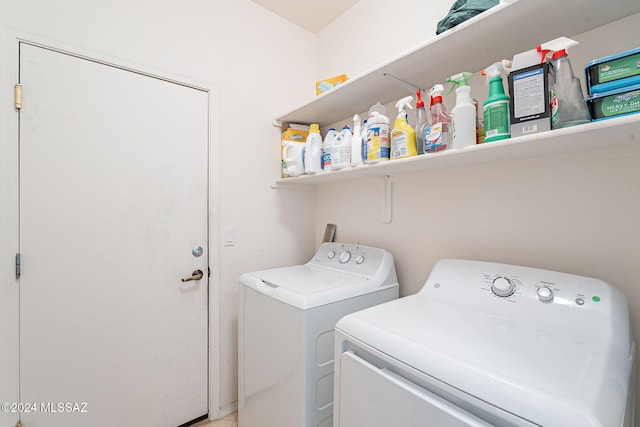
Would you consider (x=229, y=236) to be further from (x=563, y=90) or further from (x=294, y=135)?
(x=563, y=90)

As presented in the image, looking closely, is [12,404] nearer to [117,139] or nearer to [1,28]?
[117,139]

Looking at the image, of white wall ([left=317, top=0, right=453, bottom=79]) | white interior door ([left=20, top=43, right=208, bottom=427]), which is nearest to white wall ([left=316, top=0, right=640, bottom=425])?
white wall ([left=317, top=0, right=453, bottom=79])

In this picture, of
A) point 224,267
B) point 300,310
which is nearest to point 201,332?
point 224,267

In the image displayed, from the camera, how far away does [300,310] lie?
46.0 inches

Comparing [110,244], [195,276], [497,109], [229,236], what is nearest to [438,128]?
[497,109]

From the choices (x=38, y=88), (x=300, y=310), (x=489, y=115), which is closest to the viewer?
(x=489, y=115)

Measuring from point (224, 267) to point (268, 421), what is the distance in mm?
883

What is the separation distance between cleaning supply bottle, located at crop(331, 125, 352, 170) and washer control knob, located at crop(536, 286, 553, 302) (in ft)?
3.25

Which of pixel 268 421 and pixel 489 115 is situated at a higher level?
pixel 489 115

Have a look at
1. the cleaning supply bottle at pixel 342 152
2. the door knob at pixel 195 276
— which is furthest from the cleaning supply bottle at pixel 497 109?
the door knob at pixel 195 276

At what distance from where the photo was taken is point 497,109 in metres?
0.95

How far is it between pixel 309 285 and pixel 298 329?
0.24 meters

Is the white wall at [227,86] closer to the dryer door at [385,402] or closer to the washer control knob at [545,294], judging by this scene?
the dryer door at [385,402]

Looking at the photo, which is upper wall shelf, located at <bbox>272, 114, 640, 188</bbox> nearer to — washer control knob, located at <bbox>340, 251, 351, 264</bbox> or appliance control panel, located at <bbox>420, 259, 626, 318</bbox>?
appliance control panel, located at <bbox>420, 259, 626, 318</bbox>
